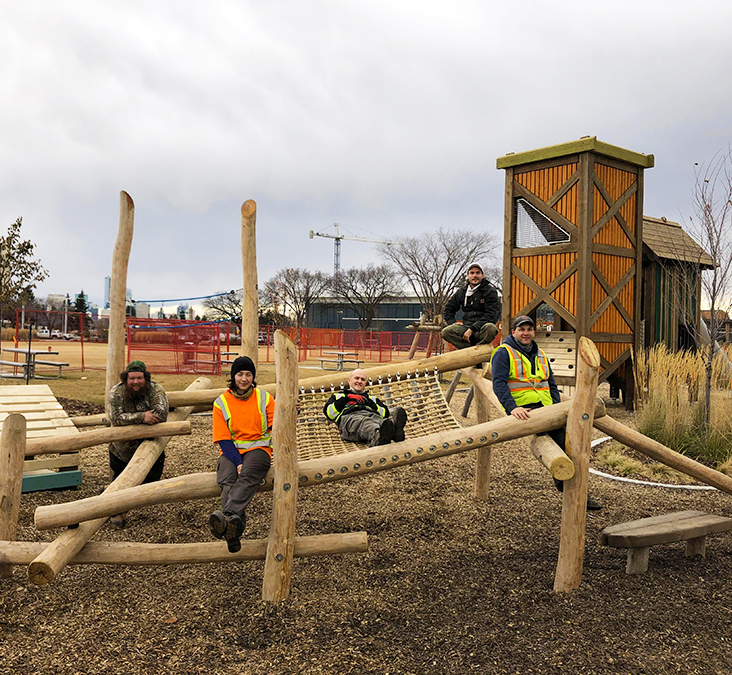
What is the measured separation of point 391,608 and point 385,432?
101 cm

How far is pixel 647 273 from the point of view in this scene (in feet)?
41.5

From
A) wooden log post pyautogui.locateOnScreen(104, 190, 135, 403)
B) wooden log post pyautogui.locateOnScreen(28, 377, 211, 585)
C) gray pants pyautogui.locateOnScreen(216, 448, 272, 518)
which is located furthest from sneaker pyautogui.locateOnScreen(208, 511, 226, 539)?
wooden log post pyautogui.locateOnScreen(104, 190, 135, 403)

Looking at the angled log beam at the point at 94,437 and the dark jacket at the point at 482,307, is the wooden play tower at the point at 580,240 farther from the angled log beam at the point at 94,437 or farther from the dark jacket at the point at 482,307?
the angled log beam at the point at 94,437

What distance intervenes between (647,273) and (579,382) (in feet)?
32.6

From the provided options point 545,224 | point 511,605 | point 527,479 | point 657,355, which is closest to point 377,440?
point 511,605

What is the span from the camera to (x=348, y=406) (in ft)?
15.9

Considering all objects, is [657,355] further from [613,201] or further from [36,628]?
[36,628]

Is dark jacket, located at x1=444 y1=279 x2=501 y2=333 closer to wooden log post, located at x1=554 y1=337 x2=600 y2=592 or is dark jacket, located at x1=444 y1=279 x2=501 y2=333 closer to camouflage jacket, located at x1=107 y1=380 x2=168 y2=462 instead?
wooden log post, located at x1=554 y1=337 x2=600 y2=592

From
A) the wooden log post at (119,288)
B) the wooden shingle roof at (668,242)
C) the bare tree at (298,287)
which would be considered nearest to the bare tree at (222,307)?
the bare tree at (298,287)

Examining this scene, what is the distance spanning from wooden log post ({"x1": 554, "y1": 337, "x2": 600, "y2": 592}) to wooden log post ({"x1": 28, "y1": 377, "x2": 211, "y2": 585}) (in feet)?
8.88

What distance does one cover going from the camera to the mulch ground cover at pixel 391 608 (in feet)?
10.0

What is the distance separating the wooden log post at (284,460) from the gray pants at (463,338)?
101 inches

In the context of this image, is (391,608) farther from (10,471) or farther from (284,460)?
(10,471)

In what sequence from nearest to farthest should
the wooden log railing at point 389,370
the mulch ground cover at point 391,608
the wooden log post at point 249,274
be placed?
the mulch ground cover at point 391,608
the wooden log railing at point 389,370
the wooden log post at point 249,274
